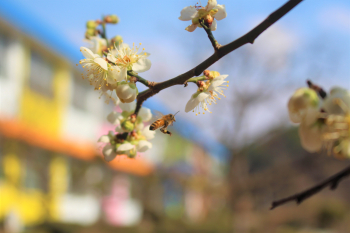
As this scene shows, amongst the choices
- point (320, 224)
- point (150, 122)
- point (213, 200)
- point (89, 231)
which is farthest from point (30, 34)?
Answer: point (213, 200)

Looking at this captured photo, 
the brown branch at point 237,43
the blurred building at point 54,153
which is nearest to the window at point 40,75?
the blurred building at point 54,153

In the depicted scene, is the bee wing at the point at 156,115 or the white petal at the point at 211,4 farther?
the bee wing at the point at 156,115

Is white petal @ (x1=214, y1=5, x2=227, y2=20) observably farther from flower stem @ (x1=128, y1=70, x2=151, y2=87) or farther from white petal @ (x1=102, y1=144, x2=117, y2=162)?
white petal @ (x1=102, y1=144, x2=117, y2=162)

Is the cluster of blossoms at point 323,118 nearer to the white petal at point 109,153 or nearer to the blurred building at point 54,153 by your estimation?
the white petal at point 109,153

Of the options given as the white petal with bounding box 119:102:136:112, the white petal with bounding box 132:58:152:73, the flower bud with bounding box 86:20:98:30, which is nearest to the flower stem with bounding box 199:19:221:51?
the white petal with bounding box 132:58:152:73

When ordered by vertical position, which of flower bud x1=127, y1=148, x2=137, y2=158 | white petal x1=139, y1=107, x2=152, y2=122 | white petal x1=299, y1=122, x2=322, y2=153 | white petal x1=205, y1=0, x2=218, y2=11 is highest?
white petal x1=205, y1=0, x2=218, y2=11

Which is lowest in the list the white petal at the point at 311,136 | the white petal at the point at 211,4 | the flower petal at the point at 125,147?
the white petal at the point at 311,136
